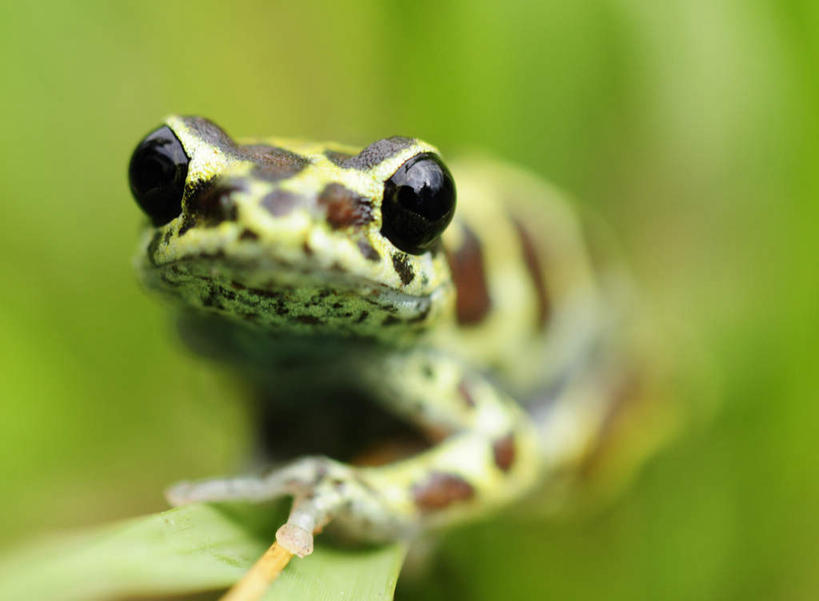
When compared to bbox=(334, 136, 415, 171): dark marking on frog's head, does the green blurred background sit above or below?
above

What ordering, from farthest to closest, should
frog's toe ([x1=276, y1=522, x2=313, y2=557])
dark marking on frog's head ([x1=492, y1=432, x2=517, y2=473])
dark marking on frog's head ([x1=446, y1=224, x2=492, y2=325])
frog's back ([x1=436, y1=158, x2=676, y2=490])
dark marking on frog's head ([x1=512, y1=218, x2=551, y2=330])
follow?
dark marking on frog's head ([x1=512, y1=218, x2=551, y2=330]) → frog's back ([x1=436, y1=158, x2=676, y2=490]) → dark marking on frog's head ([x1=446, y1=224, x2=492, y2=325]) → dark marking on frog's head ([x1=492, y1=432, x2=517, y2=473]) → frog's toe ([x1=276, y1=522, x2=313, y2=557])

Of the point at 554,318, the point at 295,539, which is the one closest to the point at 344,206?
the point at 295,539

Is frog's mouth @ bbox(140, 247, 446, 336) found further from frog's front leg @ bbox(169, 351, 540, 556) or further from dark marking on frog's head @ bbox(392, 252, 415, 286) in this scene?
frog's front leg @ bbox(169, 351, 540, 556)

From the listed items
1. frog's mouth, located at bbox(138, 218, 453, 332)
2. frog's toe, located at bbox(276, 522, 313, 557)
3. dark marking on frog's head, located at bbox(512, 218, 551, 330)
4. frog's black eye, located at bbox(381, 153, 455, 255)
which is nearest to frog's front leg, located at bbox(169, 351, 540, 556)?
frog's toe, located at bbox(276, 522, 313, 557)

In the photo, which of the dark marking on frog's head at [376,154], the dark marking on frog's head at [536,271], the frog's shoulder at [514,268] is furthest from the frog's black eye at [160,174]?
the dark marking on frog's head at [536,271]

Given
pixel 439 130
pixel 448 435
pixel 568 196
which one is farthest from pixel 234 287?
pixel 568 196

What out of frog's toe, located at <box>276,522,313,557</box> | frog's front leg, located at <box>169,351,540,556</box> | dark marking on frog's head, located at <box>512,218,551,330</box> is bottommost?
frog's toe, located at <box>276,522,313,557</box>

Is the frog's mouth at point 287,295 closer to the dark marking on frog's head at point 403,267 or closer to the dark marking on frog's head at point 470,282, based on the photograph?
the dark marking on frog's head at point 403,267

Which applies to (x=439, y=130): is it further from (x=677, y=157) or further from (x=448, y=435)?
(x=448, y=435)
